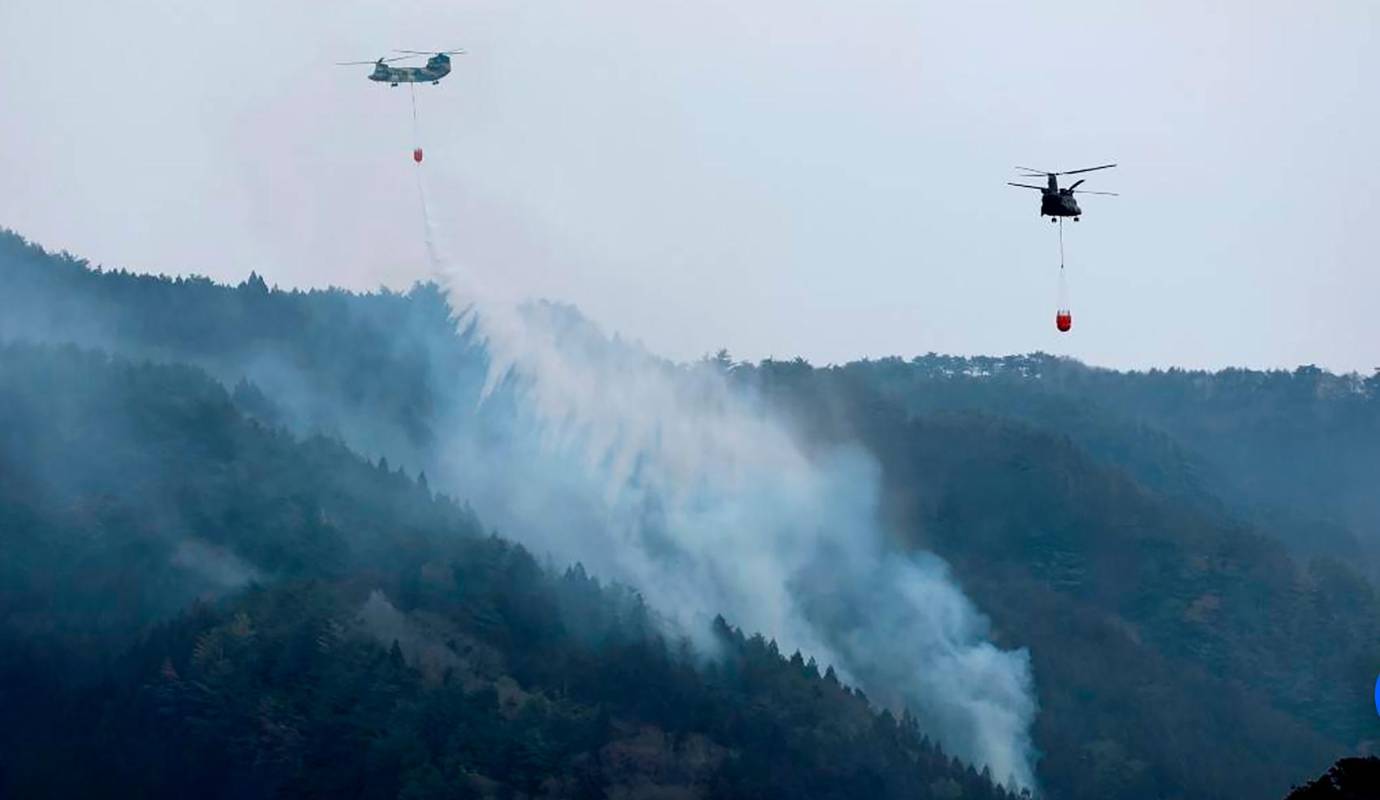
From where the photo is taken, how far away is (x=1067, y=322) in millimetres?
153250

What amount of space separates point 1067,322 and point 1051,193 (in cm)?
1280

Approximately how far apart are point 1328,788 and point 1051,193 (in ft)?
206

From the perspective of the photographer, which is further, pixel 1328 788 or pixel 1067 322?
pixel 1067 322

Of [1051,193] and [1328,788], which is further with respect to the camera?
[1051,193]

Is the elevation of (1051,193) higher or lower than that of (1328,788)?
higher

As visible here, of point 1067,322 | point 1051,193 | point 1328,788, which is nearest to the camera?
point 1328,788

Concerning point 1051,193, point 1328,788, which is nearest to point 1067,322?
point 1051,193

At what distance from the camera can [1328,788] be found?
10644 centimetres

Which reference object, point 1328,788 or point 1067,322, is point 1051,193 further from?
point 1328,788

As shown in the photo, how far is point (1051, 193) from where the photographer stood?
164m

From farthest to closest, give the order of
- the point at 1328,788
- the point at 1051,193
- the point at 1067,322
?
1. the point at 1051,193
2. the point at 1067,322
3. the point at 1328,788

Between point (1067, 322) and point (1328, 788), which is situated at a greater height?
point (1067, 322)

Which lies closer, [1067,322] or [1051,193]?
[1067,322]
